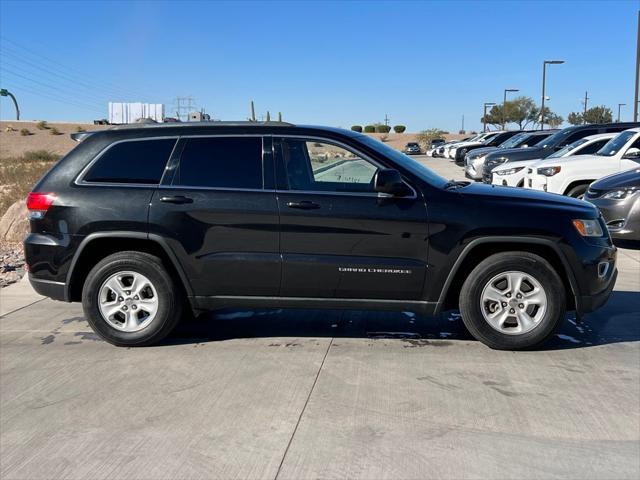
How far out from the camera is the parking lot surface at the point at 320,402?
3.46 m

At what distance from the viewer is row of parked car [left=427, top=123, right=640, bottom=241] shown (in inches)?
374

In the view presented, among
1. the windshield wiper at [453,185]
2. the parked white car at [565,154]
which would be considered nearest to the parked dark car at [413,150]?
the parked white car at [565,154]

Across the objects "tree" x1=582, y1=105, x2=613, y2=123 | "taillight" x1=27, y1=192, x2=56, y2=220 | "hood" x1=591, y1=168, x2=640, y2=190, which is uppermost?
"tree" x1=582, y1=105, x2=613, y2=123

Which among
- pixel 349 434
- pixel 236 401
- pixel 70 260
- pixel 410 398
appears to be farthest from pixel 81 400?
pixel 410 398

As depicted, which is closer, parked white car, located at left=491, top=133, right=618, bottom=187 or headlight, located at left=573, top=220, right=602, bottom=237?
headlight, located at left=573, top=220, right=602, bottom=237

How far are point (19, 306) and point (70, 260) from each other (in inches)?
81.0

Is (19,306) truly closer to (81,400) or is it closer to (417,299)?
(81,400)

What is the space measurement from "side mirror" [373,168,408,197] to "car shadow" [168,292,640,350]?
1.37 m

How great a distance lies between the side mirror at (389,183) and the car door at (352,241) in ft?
0.20

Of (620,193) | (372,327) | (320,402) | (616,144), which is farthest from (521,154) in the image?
(320,402)

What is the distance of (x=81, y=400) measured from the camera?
4.31 metres

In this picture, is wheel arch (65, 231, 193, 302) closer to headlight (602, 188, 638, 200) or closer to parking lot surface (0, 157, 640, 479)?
parking lot surface (0, 157, 640, 479)

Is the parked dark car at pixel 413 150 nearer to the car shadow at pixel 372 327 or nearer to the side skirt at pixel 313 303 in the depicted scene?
the car shadow at pixel 372 327

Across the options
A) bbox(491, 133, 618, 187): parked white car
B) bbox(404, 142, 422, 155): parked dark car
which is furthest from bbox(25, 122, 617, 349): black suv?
bbox(404, 142, 422, 155): parked dark car
